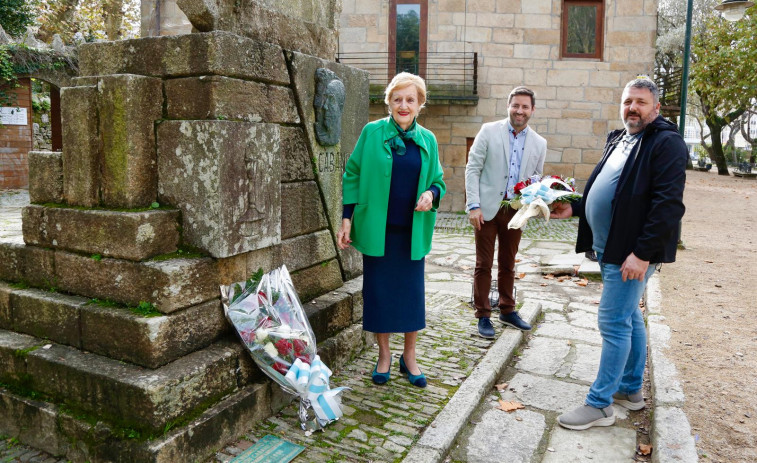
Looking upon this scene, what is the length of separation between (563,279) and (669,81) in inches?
527

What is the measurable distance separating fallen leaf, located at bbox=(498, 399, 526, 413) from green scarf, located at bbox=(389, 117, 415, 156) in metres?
1.78

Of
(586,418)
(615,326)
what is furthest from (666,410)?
(615,326)

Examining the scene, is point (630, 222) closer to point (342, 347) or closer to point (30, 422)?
point (342, 347)

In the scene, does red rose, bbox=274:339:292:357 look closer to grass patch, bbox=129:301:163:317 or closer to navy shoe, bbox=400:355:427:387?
grass patch, bbox=129:301:163:317

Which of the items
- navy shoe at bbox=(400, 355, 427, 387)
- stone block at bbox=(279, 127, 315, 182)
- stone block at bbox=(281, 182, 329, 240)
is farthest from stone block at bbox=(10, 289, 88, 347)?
navy shoe at bbox=(400, 355, 427, 387)

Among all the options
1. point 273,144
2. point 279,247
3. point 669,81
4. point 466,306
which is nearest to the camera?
point 273,144

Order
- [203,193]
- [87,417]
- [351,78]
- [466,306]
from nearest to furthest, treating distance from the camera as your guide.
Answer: [87,417]
[203,193]
[351,78]
[466,306]

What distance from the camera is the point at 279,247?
383 cm

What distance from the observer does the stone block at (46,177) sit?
136 inches

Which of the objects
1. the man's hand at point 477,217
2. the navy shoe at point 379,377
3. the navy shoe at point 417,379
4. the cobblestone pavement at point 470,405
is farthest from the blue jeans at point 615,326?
the man's hand at point 477,217

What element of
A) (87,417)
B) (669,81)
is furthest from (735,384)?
(669,81)

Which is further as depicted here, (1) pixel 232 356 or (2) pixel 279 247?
(2) pixel 279 247

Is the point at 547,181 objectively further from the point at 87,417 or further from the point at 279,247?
the point at 87,417

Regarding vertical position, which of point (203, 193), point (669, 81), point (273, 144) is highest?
point (669, 81)
